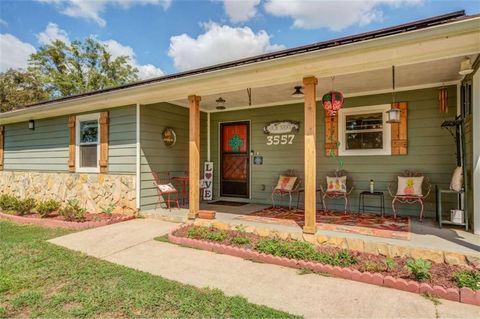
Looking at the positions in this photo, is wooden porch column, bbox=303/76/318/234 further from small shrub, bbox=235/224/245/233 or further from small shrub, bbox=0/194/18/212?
small shrub, bbox=0/194/18/212

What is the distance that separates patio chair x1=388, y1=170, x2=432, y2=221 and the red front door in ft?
10.8

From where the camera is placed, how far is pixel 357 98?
5.48m

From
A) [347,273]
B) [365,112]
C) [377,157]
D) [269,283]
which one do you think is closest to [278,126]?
[365,112]

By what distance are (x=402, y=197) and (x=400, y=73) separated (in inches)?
79.3

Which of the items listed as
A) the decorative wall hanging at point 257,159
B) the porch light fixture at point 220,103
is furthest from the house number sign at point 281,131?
the porch light fixture at point 220,103

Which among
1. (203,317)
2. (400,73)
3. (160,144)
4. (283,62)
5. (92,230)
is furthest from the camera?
(160,144)

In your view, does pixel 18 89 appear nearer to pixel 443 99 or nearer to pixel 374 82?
pixel 374 82

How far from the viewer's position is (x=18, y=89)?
1953 cm

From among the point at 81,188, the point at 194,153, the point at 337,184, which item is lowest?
the point at 81,188

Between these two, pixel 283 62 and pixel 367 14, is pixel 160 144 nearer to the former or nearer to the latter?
pixel 283 62

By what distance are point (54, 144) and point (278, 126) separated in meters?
5.98

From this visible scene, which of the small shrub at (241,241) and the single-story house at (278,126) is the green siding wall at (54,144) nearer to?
the single-story house at (278,126)

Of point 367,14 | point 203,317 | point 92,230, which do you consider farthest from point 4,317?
point 367,14

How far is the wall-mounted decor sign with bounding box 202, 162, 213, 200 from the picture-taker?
7.28m
